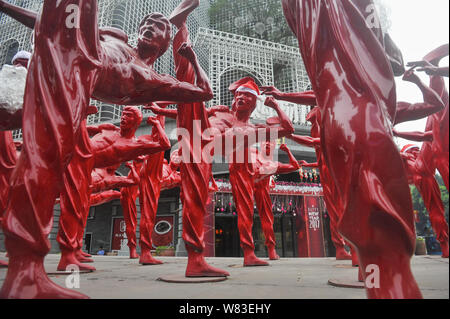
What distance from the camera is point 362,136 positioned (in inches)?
40.9

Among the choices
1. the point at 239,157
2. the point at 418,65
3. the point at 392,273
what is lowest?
the point at 392,273

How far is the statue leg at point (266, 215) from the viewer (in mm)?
5715

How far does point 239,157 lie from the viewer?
443cm

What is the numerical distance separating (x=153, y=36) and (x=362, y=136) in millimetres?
1815

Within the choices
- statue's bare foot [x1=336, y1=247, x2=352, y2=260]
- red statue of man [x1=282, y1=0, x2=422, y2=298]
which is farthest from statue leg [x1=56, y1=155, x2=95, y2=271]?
statue's bare foot [x1=336, y1=247, x2=352, y2=260]

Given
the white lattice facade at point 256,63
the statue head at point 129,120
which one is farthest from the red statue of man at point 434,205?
the white lattice facade at point 256,63

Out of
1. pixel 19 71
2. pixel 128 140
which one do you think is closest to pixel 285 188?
pixel 128 140

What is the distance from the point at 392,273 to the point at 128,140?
A: 3670mm

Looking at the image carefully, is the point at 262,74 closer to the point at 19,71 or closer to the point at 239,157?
the point at 239,157

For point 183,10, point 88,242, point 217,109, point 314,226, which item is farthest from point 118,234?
point 183,10

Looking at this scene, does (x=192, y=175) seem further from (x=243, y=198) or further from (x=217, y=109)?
(x=243, y=198)

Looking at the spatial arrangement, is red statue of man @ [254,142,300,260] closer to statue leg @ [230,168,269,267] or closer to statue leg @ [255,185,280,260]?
statue leg @ [255,185,280,260]

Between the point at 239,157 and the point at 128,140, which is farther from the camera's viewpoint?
the point at 239,157

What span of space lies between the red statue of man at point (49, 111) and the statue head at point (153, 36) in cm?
30
